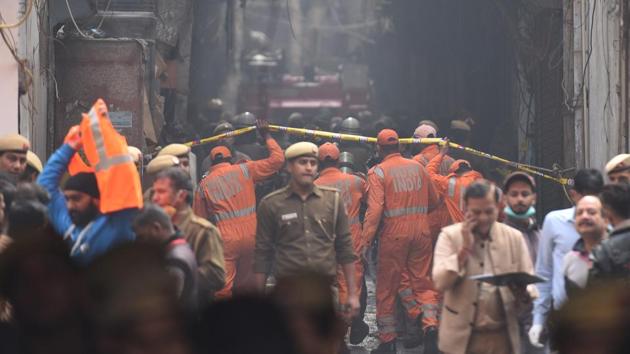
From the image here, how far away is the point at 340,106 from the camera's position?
137 ft

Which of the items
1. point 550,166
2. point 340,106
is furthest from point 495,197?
point 340,106

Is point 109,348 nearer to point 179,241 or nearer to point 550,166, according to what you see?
point 179,241

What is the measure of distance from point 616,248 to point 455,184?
20.0 feet

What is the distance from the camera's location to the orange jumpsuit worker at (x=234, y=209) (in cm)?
1355

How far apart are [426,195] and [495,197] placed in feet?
16.4

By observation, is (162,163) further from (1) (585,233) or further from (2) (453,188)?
(2) (453,188)

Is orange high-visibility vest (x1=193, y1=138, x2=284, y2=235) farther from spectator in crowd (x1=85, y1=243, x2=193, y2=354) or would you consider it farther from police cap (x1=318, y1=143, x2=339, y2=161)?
spectator in crowd (x1=85, y1=243, x2=193, y2=354)

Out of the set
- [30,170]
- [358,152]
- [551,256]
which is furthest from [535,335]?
[358,152]

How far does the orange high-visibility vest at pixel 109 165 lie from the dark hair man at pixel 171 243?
0.27 meters

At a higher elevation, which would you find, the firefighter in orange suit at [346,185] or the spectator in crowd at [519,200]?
the spectator in crowd at [519,200]

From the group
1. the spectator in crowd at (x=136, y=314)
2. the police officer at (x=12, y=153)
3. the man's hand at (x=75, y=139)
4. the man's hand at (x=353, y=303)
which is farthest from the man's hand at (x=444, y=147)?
the spectator in crowd at (x=136, y=314)

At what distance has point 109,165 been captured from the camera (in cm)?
854

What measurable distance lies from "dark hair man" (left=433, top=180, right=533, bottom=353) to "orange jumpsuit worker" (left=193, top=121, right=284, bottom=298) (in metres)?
4.67

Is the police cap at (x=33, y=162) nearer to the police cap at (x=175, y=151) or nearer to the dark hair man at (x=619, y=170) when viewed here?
the police cap at (x=175, y=151)
